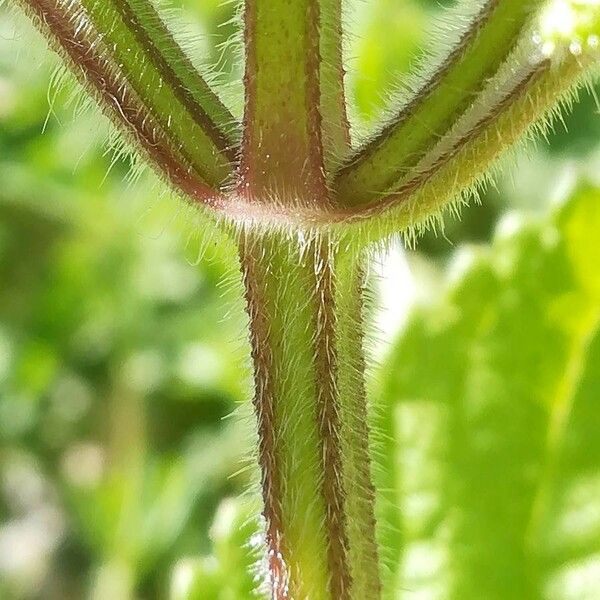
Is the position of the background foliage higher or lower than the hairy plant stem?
higher

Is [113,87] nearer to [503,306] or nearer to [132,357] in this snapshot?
[503,306]

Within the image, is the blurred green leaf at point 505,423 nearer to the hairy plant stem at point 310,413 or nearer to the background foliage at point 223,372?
the background foliage at point 223,372

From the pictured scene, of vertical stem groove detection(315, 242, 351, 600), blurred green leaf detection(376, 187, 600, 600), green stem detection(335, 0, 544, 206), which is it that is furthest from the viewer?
blurred green leaf detection(376, 187, 600, 600)

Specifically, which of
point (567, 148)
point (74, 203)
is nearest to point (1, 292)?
point (74, 203)

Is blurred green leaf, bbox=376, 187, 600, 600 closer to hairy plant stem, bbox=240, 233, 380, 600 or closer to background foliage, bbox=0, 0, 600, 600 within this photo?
background foliage, bbox=0, 0, 600, 600

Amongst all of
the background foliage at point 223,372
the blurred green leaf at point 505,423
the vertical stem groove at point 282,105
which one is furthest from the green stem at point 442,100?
the blurred green leaf at point 505,423

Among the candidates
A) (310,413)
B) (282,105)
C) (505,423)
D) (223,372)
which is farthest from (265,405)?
(223,372)

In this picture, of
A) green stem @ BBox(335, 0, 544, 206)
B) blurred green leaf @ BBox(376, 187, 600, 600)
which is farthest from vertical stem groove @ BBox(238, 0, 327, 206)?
blurred green leaf @ BBox(376, 187, 600, 600)
